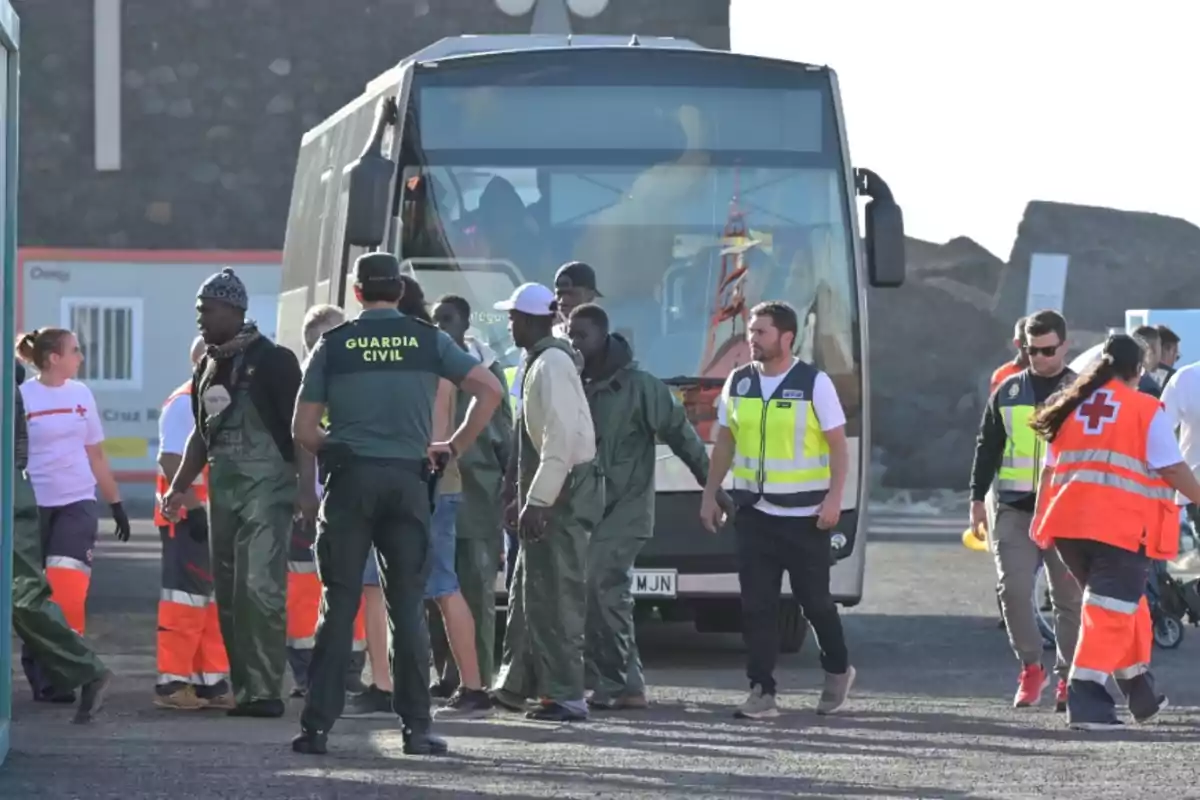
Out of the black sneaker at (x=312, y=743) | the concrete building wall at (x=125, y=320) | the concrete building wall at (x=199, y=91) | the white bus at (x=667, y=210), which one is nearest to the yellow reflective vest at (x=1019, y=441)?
the white bus at (x=667, y=210)

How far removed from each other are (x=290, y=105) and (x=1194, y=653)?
23.2 meters

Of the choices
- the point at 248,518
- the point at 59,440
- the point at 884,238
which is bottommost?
A: the point at 248,518

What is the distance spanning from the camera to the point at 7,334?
10.0 m

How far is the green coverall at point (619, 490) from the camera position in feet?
40.8

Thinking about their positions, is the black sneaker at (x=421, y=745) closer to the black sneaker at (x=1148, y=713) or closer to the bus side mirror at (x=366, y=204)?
the black sneaker at (x=1148, y=713)

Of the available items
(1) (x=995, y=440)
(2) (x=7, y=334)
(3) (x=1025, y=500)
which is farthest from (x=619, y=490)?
(2) (x=7, y=334)

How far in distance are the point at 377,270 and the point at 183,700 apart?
290cm

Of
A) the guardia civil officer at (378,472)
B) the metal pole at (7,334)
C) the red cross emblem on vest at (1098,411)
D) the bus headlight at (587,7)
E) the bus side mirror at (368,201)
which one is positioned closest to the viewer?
the metal pole at (7,334)

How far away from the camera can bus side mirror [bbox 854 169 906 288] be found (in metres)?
15.0

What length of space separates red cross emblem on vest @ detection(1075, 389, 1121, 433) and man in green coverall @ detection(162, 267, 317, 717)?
3.23 metres

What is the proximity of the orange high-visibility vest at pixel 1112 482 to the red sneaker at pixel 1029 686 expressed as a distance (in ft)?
3.46

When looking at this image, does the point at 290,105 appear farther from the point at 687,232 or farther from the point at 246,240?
the point at 687,232

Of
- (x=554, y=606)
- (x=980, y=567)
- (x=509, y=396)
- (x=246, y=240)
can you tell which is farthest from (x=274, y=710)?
(x=246, y=240)

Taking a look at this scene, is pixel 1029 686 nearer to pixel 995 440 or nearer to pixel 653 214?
pixel 995 440
